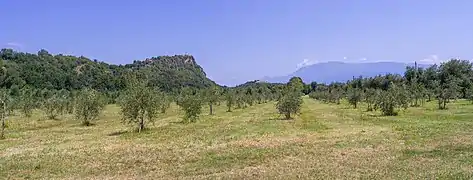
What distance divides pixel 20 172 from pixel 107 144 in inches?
530

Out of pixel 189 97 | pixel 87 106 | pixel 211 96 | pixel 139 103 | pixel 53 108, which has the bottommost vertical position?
pixel 53 108

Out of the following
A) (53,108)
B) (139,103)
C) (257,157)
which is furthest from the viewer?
(53,108)

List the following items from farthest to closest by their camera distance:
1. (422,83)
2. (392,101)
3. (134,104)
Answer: (422,83), (392,101), (134,104)

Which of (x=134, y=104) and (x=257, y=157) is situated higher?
(x=134, y=104)

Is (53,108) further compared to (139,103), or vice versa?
(53,108)

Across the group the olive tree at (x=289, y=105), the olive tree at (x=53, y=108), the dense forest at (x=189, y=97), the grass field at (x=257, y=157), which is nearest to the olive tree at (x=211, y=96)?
the dense forest at (x=189, y=97)

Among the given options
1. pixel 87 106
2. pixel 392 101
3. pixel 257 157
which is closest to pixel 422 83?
pixel 392 101

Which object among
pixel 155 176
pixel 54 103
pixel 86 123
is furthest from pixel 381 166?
pixel 54 103

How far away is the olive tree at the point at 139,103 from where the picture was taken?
5294cm

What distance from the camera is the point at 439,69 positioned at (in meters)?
166

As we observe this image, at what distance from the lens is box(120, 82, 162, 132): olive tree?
5294 cm

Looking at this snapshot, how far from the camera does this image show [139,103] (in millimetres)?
53000

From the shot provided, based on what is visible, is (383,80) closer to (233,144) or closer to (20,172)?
(233,144)

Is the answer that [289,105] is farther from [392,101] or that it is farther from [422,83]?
[422,83]
